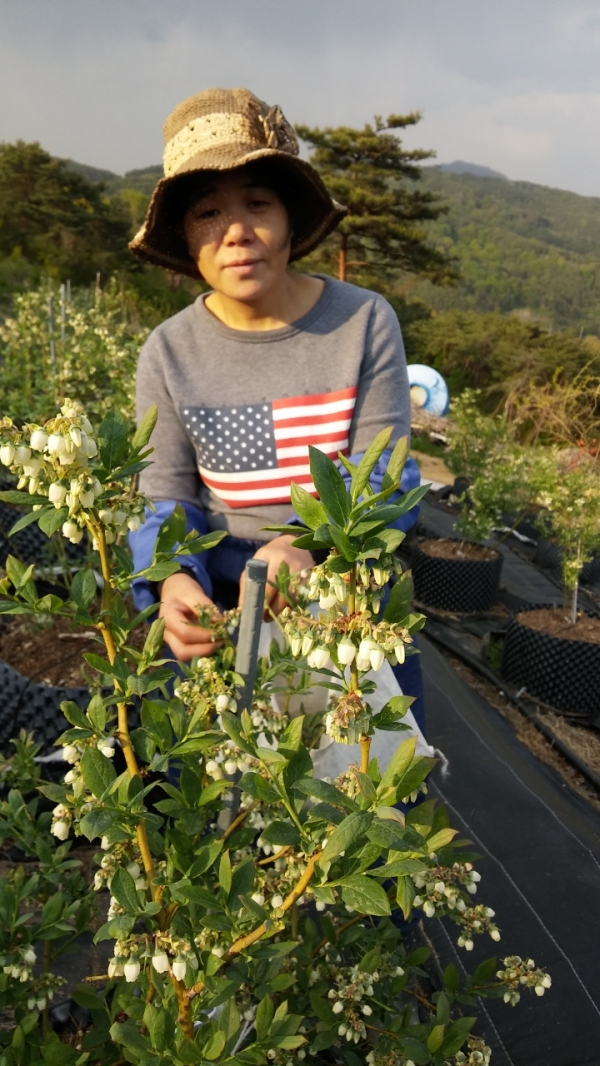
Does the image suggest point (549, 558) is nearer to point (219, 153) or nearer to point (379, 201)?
point (219, 153)

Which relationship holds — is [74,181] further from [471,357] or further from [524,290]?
[524,290]

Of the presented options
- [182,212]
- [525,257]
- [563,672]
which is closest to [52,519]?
[182,212]

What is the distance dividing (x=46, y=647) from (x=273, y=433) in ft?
5.81

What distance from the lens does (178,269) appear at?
1995 mm

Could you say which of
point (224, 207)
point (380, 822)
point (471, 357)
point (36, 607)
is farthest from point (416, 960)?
point (471, 357)

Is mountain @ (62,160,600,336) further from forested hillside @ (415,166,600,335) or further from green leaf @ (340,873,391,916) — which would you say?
green leaf @ (340,873,391,916)

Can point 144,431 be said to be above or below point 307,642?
above

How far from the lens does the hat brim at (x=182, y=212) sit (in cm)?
157

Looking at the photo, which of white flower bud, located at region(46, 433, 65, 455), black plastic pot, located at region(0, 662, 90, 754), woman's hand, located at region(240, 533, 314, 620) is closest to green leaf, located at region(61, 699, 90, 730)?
white flower bud, located at region(46, 433, 65, 455)

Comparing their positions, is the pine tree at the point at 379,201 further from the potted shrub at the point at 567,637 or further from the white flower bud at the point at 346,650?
the white flower bud at the point at 346,650

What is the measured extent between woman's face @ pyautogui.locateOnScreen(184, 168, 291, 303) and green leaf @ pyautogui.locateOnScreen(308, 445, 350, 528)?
47.5 inches

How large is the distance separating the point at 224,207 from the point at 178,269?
14.2 inches

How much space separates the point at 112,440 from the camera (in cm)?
70

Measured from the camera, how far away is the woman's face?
165 centimetres
